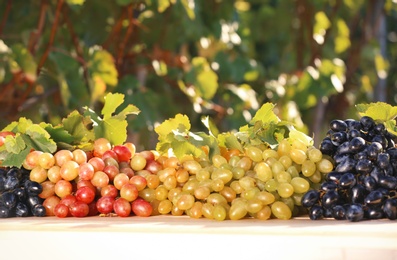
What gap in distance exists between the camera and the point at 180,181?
135cm

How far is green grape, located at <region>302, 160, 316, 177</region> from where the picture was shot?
127cm

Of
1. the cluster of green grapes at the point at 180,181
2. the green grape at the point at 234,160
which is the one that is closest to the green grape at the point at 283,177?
the cluster of green grapes at the point at 180,181

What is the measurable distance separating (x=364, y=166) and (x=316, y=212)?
4.8 inches

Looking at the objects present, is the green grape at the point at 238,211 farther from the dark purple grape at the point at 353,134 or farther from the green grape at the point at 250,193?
the dark purple grape at the point at 353,134

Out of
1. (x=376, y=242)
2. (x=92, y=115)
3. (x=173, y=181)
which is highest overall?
(x=92, y=115)

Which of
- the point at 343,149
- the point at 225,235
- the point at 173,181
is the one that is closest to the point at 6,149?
the point at 173,181

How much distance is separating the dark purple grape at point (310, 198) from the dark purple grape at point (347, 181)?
0.16ft

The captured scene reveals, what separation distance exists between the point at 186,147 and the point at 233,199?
157mm

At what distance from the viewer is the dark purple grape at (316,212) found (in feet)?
3.93

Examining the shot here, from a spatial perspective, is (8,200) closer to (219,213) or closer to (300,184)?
(219,213)

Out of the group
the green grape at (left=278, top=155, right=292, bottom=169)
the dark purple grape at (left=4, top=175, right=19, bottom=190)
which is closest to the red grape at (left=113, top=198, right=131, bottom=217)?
the dark purple grape at (left=4, top=175, right=19, bottom=190)

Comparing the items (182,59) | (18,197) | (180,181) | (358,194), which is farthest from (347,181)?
(182,59)

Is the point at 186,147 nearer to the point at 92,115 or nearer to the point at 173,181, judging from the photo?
the point at 173,181

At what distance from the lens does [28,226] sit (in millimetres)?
1229
